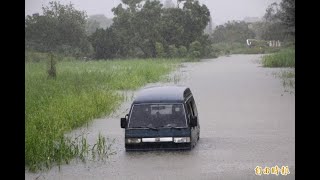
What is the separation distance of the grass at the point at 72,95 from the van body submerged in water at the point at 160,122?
729 millimetres

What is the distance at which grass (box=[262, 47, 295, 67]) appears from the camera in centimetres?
1075

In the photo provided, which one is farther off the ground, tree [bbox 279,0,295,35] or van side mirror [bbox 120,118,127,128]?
tree [bbox 279,0,295,35]

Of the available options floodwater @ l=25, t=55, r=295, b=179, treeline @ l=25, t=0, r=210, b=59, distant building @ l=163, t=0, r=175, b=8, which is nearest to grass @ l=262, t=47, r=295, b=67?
floodwater @ l=25, t=55, r=295, b=179

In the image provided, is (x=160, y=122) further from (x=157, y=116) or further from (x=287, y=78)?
(x=287, y=78)

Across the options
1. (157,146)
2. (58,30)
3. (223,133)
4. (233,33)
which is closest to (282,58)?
(233,33)

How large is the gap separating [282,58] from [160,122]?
9.22ft

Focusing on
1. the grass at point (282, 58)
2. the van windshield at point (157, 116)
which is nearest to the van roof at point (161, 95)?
the van windshield at point (157, 116)

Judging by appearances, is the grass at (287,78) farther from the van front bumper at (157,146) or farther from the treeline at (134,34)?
the van front bumper at (157,146)

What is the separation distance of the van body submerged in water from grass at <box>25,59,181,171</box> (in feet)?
2.39

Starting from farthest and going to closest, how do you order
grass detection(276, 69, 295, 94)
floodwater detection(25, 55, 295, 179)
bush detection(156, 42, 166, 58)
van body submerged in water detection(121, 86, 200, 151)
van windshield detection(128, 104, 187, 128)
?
bush detection(156, 42, 166, 58) → grass detection(276, 69, 295, 94) → van windshield detection(128, 104, 187, 128) → van body submerged in water detection(121, 86, 200, 151) → floodwater detection(25, 55, 295, 179)

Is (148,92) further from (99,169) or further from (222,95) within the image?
Result: (222,95)

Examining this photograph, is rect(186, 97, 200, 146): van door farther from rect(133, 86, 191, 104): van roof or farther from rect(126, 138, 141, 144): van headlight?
rect(126, 138, 141, 144): van headlight
